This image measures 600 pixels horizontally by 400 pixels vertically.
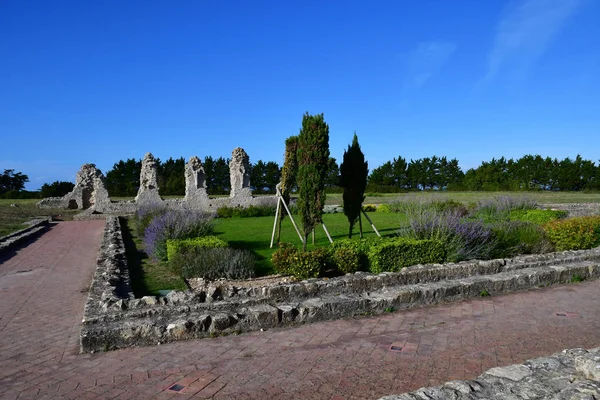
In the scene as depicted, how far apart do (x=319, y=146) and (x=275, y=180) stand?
38523 mm

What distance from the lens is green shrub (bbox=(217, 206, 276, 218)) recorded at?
25828mm

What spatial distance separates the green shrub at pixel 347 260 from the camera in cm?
868

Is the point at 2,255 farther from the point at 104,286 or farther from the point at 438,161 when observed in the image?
the point at 438,161

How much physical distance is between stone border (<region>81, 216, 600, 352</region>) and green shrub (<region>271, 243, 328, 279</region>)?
96cm

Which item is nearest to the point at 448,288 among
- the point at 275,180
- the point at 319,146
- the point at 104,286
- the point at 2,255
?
the point at 319,146

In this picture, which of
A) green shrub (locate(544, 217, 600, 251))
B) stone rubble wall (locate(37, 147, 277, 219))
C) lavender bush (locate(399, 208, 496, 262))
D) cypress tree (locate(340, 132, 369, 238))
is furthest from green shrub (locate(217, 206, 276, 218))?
green shrub (locate(544, 217, 600, 251))

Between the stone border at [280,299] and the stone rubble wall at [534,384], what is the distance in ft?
8.98

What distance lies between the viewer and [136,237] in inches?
664

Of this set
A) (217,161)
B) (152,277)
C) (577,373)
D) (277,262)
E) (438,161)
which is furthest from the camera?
(438,161)

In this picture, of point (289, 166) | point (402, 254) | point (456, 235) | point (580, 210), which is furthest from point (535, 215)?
point (402, 254)

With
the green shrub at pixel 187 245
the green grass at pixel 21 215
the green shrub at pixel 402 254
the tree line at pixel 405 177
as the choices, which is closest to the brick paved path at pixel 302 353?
the green shrub at pixel 402 254

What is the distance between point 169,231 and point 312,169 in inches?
184

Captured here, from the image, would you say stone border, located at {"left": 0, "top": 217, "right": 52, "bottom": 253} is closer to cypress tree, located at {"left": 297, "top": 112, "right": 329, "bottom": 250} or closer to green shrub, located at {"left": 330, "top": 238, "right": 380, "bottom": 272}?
cypress tree, located at {"left": 297, "top": 112, "right": 329, "bottom": 250}

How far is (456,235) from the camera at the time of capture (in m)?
10.2
